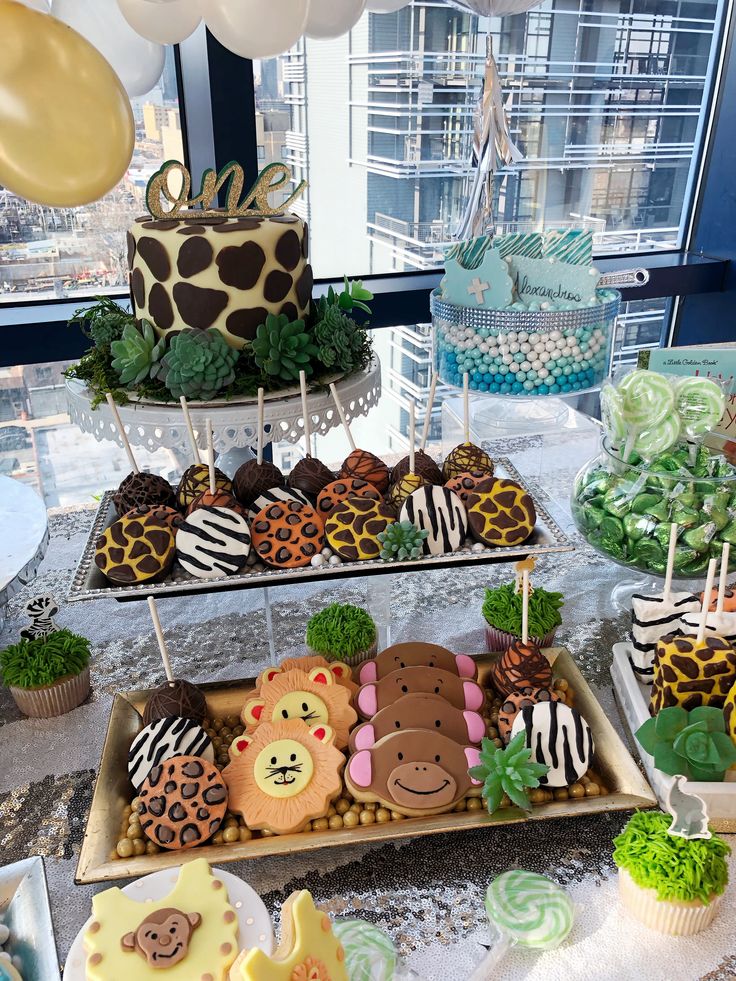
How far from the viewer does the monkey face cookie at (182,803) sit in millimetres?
804

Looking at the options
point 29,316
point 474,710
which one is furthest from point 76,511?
point 474,710

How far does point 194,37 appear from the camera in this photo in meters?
1.78

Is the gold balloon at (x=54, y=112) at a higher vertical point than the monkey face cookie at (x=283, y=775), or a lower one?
higher

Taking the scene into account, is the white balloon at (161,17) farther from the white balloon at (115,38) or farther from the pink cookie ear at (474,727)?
the pink cookie ear at (474,727)

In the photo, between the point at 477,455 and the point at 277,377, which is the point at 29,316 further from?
the point at 477,455

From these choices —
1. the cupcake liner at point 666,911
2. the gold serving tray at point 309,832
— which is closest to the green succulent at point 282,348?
the gold serving tray at point 309,832

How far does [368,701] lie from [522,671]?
0.19 meters

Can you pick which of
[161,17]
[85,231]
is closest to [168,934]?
[161,17]

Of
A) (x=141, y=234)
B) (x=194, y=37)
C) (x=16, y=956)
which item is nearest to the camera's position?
(x=16, y=956)

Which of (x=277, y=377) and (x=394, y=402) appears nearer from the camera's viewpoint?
(x=277, y=377)

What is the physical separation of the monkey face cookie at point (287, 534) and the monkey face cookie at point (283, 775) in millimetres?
188

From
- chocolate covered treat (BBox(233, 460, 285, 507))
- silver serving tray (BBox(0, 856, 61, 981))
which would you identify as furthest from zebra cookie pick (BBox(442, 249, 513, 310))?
silver serving tray (BBox(0, 856, 61, 981))

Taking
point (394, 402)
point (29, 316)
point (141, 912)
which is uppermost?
point (29, 316)

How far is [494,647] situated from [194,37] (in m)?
1.49
